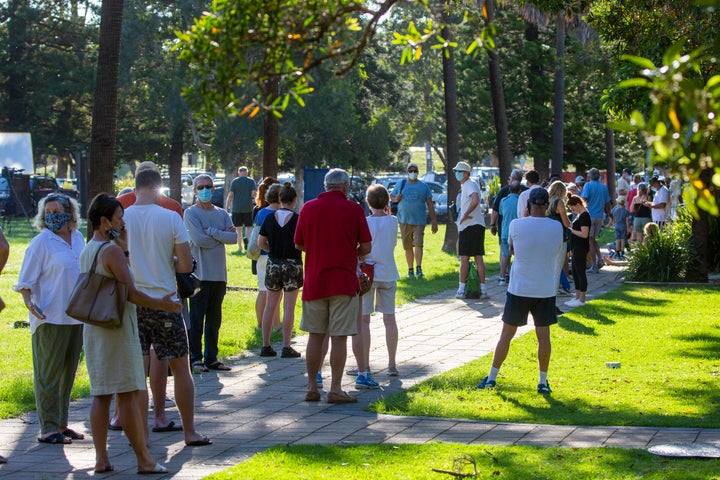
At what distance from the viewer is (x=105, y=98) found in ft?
40.5

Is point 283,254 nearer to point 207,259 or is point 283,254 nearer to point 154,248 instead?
point 207,259

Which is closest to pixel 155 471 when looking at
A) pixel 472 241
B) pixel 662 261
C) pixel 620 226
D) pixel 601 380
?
pixel 601 380

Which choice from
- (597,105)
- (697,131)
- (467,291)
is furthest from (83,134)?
(697,131)

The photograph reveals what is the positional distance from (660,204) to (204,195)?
14005 mm

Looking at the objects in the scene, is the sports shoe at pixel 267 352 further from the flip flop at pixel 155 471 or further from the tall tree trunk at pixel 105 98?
the flip flop at pixel 155 471

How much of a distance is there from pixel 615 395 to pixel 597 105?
31518mm

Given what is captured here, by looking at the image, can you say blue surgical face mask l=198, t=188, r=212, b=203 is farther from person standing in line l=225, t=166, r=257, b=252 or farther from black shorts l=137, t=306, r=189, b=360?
person standing in line l=225, t=166, r=257, b=252

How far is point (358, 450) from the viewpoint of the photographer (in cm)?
717

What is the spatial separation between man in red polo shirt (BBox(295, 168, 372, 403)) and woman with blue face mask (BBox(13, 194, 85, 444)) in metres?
2.02

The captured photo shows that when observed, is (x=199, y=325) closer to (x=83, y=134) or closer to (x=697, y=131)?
(x=697, y=131)

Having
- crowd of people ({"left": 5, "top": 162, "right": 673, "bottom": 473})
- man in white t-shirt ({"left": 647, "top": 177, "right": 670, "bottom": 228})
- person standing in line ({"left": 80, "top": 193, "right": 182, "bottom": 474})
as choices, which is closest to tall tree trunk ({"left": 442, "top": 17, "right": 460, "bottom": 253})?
man in white t-shirt ({"left": 647, "top": 177, "right": 670, "bottom": 228})

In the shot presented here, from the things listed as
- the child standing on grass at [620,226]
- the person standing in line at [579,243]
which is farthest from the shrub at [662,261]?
the child standing on grass at [620,226]

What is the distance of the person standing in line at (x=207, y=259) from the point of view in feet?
33.9

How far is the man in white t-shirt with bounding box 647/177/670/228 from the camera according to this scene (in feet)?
71.5
